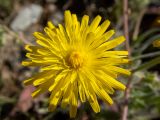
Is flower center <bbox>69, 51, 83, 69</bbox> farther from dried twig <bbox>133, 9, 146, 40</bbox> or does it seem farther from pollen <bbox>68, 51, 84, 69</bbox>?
dried twig <bbox>133, 9, 146, 40</bbox>

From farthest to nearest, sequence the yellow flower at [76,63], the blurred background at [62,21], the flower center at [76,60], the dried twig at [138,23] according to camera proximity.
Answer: the dried twig at [138,23] → the blurred background at [62,21] → the flower center at [76,60] → the yellow flower at [76,63]

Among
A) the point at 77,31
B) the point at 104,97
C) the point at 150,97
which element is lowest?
the point at 150,97

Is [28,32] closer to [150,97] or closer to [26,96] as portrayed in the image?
[26,96]

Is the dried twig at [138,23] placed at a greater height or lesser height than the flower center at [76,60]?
greater

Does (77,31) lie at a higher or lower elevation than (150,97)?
higher

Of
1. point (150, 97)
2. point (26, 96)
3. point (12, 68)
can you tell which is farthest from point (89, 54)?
point (12, 68)

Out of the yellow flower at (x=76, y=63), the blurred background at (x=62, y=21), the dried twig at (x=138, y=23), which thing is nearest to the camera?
the yellow flower at (x=76, y=63)

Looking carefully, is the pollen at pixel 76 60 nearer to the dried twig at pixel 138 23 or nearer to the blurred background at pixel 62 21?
the blurred background at pixel 62 21

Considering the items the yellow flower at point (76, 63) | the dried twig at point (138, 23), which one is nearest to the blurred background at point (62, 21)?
the dried twig at point (138, 23)
